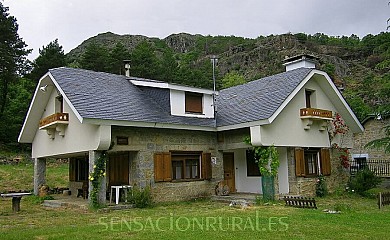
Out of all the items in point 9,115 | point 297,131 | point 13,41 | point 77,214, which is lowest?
point 77,214

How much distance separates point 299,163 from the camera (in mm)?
15898

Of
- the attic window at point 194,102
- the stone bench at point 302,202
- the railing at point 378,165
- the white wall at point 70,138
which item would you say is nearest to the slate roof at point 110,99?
the attic window at point 194,102

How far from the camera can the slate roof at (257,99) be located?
587 inches

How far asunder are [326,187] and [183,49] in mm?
102448

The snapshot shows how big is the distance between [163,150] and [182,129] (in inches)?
45.8

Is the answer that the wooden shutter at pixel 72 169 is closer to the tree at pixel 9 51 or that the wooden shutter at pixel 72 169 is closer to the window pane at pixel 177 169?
the window pane at pixel 177 169

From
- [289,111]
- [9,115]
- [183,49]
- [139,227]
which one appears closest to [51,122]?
[139,227]

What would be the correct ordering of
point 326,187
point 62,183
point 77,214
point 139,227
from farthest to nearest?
point 62,183
point 326,187
point 77,214
point 139,227

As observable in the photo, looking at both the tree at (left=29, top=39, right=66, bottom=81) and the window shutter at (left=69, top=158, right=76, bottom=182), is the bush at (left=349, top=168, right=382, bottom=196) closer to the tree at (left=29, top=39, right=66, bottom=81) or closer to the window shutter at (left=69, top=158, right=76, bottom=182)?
the window shutter at (left=69, top=158, right=76, bottom=182)

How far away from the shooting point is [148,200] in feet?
44.0

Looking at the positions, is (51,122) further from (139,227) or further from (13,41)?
(13,41)

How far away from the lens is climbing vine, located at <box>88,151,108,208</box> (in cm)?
1270

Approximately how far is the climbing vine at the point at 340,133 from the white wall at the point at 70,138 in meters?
10.6

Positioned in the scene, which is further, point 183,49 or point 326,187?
point 183,49
